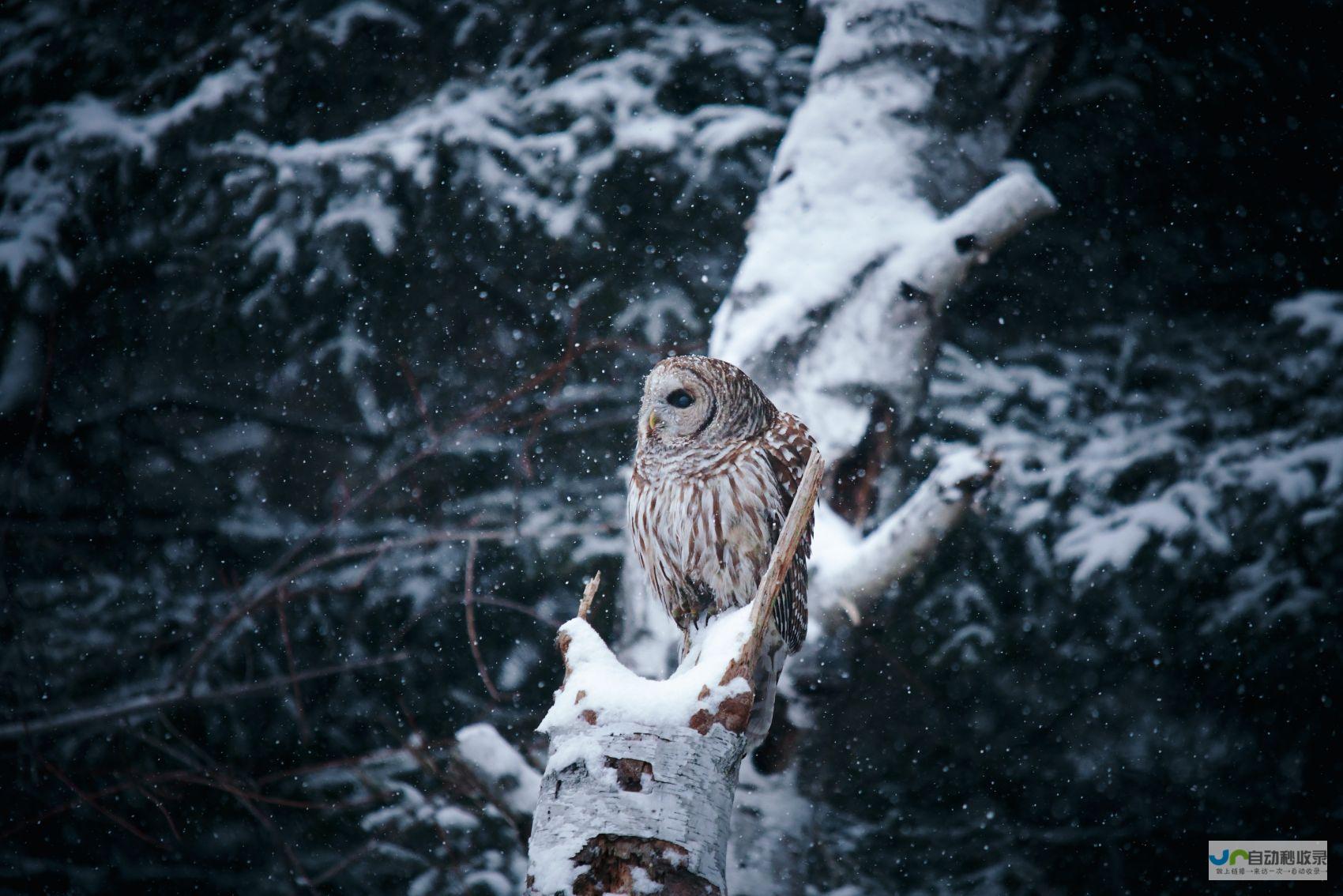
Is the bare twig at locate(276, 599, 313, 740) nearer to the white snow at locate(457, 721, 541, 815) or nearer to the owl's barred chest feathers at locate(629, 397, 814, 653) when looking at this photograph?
the white snow at locate(457, 721, 541, 815)

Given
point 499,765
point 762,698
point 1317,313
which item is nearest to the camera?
point 762,698

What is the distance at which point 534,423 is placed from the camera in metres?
3.22

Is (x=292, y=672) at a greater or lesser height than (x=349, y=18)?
lesser

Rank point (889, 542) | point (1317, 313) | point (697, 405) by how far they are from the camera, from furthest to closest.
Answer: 1. point (1317, 313)
2. point (889, 542)
3. point (697, 405)

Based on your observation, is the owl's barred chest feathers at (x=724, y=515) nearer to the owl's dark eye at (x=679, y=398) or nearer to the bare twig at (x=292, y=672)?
the owl's dark eye at (x=679, y=398)

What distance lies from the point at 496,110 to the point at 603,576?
2.08 m

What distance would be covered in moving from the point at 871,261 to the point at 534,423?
4.78 ft

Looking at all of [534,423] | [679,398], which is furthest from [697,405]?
[534,423]

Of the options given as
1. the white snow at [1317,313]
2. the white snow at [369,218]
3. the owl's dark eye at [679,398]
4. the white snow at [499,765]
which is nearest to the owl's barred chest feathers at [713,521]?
the owl's dark eye at [679,398]

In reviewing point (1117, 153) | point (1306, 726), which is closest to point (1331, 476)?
point (1306, 726)

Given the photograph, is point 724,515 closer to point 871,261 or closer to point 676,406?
point 676,406

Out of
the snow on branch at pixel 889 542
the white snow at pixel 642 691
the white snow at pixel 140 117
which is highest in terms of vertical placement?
the white snow at pixel 140 117

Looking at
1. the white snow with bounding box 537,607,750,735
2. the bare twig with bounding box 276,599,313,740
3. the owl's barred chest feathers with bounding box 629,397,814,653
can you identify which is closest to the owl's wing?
the owl's barred chest feathers with bounding box 629,397,814,653

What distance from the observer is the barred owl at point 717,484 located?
1.64 m
